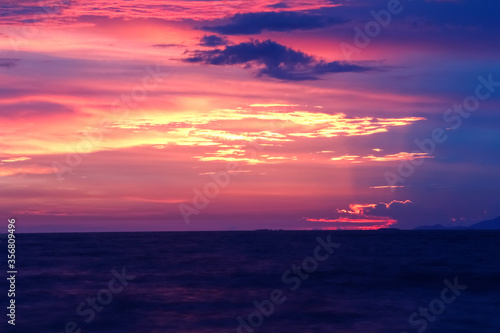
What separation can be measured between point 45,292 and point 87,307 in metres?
7.88

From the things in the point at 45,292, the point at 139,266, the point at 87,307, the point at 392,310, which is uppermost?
the point at 139,266

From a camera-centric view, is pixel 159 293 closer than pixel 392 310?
No

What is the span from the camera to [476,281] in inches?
1809

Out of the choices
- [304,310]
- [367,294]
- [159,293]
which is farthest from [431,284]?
[159,293]

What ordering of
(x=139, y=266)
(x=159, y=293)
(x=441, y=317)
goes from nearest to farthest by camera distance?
(x=441, y=317) < (x=159, y=293) < (x=139, y=266)

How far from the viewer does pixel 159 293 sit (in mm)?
37562

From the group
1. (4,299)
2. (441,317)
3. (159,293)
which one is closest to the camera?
(441,317)

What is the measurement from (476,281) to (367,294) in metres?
13.2

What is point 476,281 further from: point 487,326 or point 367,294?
point 487,326

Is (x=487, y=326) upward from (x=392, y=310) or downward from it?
downward

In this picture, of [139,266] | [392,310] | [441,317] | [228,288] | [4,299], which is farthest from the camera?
[139,266]

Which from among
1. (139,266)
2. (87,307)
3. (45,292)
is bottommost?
(87,307)

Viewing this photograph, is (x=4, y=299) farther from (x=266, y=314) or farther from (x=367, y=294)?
(x=367, y=294)

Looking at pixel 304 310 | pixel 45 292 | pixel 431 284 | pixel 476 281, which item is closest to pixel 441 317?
pixel 304 310
